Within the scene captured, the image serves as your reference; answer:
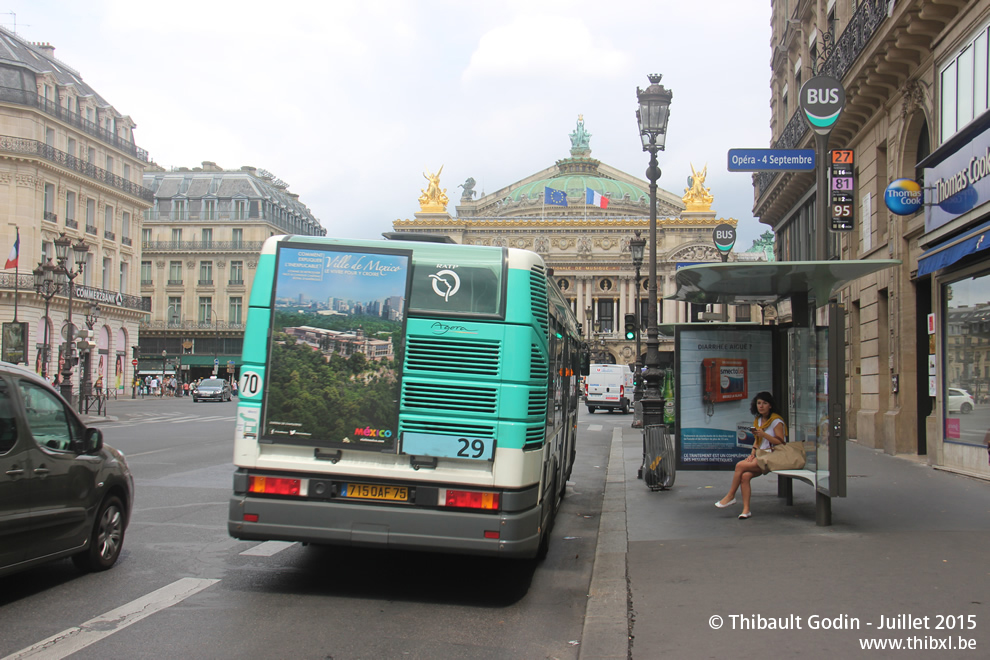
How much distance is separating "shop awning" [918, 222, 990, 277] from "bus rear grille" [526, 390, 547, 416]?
24.2ft

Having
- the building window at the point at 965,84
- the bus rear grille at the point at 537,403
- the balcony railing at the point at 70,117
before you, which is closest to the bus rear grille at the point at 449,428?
the bus rear grille at the point at 537,403

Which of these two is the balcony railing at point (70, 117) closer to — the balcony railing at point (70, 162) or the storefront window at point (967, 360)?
the balcony railing at point (70, 162)

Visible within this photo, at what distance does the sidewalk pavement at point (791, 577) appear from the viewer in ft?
17.5

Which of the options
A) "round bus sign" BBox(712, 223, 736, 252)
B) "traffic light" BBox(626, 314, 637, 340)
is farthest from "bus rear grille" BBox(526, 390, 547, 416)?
"round bus sign" BBox(712, 223, 736, 252)

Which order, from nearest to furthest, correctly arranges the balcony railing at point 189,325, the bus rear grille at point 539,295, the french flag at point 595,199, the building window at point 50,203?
the bus rear grille at point 539,295 < the building window at point 50,203 < the balcony railing at point 189,325 < the french flag at point 595,199

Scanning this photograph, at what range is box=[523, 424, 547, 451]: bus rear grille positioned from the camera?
6723 millimetres

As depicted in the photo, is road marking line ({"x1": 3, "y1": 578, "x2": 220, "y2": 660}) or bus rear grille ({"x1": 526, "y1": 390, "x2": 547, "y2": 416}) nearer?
road marking line ({"x1": 3, "y1": 578, "x2": 220, "y2": 660})

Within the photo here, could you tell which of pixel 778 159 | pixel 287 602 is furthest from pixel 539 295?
pixel 778 159

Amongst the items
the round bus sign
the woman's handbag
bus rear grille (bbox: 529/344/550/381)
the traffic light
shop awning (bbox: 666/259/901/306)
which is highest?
the round bus sign

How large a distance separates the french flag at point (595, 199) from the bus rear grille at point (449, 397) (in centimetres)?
9720

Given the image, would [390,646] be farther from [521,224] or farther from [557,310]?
[521,224]

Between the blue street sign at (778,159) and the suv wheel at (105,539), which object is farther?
the blue street sign at (778,159)

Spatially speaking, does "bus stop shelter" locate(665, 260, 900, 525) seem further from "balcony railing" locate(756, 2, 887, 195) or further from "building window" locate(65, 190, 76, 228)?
"building window" locate(65, 190, 76, 228)

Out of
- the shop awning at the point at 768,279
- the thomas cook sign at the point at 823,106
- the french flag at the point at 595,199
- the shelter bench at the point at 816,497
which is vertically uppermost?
the french flag at the point at 595,199
